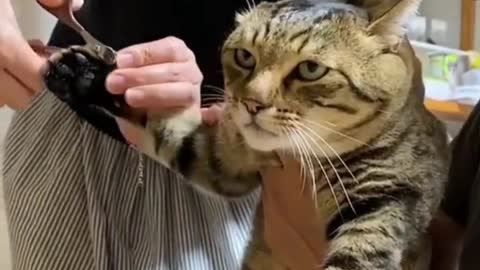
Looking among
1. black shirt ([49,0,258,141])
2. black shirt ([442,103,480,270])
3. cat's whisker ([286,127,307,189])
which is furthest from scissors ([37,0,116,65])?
black shirt ([442,103,480,270])

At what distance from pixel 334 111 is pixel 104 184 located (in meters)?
0.30

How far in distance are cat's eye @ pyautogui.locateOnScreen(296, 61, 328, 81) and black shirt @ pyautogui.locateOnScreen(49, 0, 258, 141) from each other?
255 millimetres

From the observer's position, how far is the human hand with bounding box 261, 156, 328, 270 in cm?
91

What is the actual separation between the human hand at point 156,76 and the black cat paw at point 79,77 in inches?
0.8

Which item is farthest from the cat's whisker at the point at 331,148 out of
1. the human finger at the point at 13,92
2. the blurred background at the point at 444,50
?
the blurred background at the point at 444,50

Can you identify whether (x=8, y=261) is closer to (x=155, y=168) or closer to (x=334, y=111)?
(x=155, y=168)

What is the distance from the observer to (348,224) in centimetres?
85

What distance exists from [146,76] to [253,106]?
0.13 metres

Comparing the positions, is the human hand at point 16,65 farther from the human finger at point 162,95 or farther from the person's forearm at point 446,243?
the person's forearm at point 446,243

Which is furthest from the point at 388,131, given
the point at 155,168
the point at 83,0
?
the point at 83,0

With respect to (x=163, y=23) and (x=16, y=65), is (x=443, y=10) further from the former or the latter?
(x=16, y=65)

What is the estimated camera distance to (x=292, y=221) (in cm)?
94

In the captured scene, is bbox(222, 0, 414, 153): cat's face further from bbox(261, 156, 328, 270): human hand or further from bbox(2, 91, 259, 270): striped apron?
bbox(2, 91, 259, 270): striped apron

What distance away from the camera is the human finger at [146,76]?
0.89 m
